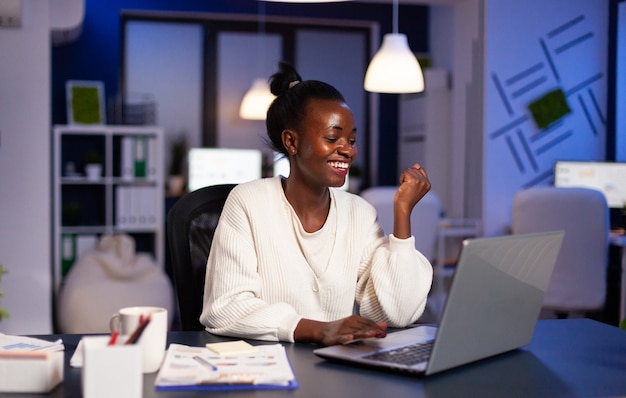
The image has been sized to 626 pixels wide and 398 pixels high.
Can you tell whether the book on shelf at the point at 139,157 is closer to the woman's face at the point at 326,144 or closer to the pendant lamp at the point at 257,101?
the pendant lamp at the point at 257,101

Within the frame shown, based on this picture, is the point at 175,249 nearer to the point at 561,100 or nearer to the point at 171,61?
the point at 561,100

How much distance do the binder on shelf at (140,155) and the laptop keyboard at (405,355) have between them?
14.7ft

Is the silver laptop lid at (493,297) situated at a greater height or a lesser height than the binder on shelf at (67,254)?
greater

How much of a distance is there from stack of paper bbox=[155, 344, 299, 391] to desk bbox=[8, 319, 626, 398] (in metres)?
0.02

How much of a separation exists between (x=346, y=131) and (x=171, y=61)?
16.3 feet

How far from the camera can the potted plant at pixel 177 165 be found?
6.41 meters

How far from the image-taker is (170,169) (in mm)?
6555

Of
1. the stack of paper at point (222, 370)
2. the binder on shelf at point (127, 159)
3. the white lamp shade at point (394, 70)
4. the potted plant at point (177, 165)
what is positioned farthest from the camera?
the potted plant at point (177, 165)

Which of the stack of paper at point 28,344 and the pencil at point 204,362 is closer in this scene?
the pencil at point 204,362

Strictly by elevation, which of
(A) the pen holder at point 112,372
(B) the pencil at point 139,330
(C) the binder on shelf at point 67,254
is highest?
(B) the pencil at point 139,330

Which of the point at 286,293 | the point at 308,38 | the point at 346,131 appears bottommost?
the point at 286,293

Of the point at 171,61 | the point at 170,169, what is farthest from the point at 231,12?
the point at 170,169

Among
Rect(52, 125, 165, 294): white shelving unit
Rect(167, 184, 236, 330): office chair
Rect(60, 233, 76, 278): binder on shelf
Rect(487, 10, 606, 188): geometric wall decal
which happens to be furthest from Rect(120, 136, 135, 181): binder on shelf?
Rect(167, 184, 236, 330): office chair

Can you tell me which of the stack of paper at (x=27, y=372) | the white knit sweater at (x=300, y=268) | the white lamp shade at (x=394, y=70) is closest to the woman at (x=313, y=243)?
the white knit sweater at (x=300, y=268)
